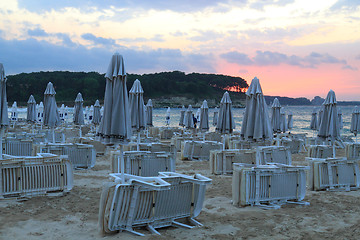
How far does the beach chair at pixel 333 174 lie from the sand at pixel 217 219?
0.32 meters

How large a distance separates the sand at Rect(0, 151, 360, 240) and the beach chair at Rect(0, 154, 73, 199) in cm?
21

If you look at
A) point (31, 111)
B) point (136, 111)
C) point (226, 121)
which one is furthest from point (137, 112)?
point (31, 111)

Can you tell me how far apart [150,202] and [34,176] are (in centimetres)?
321

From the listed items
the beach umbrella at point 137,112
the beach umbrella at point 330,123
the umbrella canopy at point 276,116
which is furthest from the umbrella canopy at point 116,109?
the umbrella canopy at point 276,116

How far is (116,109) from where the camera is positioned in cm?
628

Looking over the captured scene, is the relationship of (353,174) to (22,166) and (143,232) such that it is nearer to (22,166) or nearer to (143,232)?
(143,232)

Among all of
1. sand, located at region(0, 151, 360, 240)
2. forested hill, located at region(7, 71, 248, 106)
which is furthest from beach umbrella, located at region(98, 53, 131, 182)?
forested hill, located at region(7, 71, 248, 106)

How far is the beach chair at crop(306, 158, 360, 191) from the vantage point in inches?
328

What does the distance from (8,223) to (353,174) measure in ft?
26.0

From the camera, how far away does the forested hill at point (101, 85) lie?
89.6 metres

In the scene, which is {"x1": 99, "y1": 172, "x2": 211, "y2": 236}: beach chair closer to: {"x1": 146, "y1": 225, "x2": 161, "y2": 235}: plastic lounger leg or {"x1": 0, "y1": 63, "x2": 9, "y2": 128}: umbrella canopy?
{"x1": 146, "y1": 225, "x2": 161, "y2": 235}: plastic lounger leg

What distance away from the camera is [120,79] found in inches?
250

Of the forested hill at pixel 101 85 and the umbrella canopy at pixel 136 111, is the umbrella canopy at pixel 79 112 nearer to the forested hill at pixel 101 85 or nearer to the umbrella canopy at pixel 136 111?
the umbrella canopy at pixel 136 111

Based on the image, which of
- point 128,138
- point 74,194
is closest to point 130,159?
point 74,194
